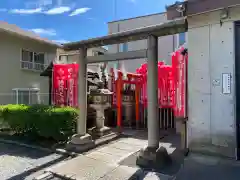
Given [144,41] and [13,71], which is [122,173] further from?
[144,41]

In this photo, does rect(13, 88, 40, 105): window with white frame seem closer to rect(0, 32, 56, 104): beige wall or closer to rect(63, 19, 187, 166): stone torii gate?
rect(0, 32, 56, 104): beige wall

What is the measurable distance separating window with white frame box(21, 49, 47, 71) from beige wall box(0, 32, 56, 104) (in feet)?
1.07

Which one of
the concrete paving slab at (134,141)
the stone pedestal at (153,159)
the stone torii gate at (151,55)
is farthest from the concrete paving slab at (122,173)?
the concrete paving slab at (134,141)

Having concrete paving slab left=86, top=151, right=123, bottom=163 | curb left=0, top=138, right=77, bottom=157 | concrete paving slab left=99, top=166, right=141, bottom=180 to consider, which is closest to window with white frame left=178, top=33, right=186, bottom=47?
concrete paving slab left=86, top=151, right=123, bottom=163

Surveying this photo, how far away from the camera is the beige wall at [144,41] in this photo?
1838 centimetres

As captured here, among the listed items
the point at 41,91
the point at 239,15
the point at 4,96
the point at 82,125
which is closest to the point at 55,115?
the point at 82,125

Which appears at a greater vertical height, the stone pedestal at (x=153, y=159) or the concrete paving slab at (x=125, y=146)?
the stone pedestal at (x=153, y=159)

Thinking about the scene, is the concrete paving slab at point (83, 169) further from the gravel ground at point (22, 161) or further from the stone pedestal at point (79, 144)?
the stone pedestal at point (79, 144)

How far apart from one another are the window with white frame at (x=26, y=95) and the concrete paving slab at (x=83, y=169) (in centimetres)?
989

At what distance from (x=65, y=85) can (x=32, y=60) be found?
661cm

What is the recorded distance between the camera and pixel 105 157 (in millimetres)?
5887

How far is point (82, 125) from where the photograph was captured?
6637 mm

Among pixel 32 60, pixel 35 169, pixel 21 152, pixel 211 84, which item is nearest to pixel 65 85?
pixel 21 152

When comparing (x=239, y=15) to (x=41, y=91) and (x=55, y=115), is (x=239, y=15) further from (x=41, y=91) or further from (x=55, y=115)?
(x=41, y=91)
